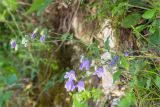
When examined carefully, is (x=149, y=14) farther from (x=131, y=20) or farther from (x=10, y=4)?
(x=10, y=4)

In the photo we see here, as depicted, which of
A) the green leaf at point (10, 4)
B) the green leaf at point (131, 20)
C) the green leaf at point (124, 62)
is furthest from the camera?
the green leaf at point (10, 4)

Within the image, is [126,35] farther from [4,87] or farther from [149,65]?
[4,87]

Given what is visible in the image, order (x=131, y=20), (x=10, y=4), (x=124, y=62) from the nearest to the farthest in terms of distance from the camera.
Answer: (x=124, y=62)
(x=131, y=20)
(x=10, y=4)

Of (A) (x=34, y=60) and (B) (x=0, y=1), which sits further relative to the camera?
(B) (x=0, y=1)

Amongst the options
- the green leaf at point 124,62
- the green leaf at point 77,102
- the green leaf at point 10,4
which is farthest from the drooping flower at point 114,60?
the green leaf at point 10,4

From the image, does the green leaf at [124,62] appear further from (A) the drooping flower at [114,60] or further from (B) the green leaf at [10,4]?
(B) the green leaf at [10,4]

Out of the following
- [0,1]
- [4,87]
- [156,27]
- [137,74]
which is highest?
[0,1]

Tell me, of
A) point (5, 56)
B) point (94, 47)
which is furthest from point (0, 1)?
point (94, 47)

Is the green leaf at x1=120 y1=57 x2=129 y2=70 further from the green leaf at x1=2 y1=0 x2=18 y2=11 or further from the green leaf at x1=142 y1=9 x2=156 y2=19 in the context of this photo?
the green leaf at x1=2 y1=0 x2=18 y2=11

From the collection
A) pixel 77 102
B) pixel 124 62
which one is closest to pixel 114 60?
pixel 124 62
